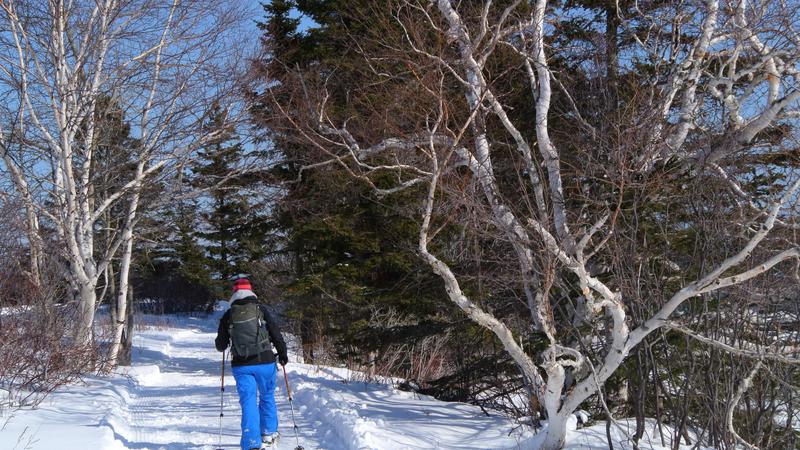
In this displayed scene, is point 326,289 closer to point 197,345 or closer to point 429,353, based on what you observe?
point 429,353

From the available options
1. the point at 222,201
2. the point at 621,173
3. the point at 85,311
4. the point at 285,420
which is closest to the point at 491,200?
the point at 621,173

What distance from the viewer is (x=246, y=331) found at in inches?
276

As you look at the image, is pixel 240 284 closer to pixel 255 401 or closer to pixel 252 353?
pixel 252 353

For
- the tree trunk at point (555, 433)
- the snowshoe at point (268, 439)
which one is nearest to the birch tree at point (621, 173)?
the tree trunk at point (555, 433)

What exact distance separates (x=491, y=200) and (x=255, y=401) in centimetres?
323

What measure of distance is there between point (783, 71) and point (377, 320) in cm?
846

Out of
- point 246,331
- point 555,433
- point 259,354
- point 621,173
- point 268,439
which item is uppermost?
point 621,173

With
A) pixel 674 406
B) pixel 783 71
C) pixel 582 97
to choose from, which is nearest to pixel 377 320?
pixel 582 97

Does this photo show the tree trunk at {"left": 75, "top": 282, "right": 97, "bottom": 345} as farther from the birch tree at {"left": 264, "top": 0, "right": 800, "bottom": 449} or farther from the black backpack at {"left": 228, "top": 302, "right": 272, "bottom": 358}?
the birch tree at {"left": 264, "top": 0, "right": 800, "bottom": 449}

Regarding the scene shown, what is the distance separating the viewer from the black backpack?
276 inches

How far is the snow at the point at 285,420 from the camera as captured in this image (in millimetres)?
6859

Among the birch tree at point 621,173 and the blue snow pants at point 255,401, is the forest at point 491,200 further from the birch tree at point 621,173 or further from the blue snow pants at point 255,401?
the blue snow pants at point 255,401

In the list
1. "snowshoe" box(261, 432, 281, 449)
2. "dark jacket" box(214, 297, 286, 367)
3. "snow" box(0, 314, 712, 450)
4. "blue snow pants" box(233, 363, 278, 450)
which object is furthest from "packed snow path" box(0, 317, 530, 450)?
"dark jacket" box(214, 297, 286, 367)

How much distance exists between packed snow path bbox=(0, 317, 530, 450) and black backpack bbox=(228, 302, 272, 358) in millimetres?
1234
